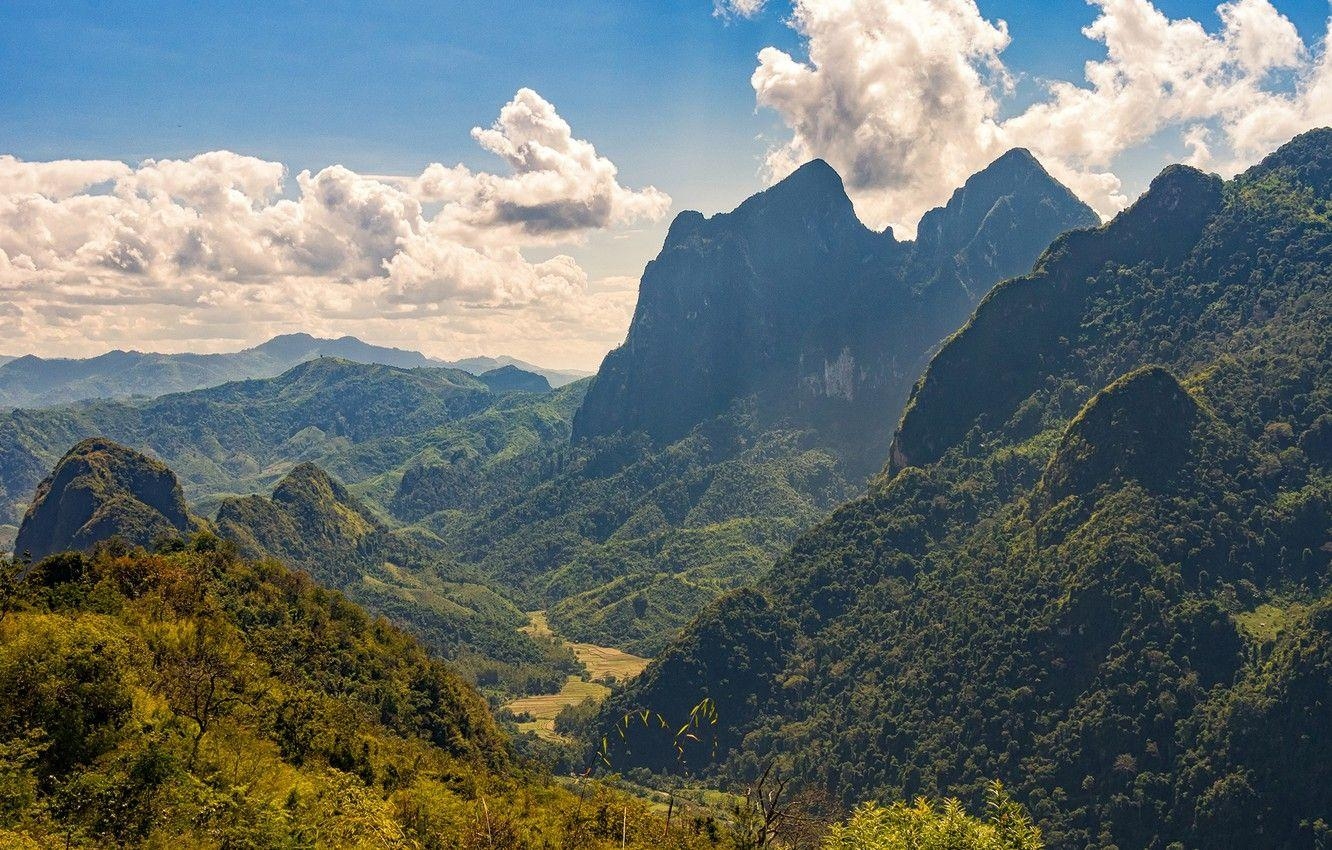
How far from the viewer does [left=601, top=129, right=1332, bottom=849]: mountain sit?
11300 cm

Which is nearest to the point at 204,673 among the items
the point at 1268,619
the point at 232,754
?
the point at 232,754

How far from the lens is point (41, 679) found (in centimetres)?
4072

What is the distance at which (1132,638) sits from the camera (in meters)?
132

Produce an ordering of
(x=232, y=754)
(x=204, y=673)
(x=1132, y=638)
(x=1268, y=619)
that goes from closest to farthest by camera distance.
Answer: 1. (x=232, y=754)
2. (x=204, y=673)
3. (x=1268, y=619)
4. (x=1132, y=638)

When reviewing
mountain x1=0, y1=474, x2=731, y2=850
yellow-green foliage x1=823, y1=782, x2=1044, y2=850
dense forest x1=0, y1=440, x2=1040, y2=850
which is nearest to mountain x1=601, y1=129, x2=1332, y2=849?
dense forest x1=0, y1=440, x2=1040, y2=850

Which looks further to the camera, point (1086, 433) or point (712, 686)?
point (712, 686)

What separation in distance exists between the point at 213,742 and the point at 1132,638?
130 meters

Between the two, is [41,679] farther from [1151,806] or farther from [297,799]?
[1151,806]

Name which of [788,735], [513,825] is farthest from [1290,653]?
[513,825]

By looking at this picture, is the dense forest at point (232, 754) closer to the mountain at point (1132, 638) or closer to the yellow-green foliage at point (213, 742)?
the yellow-green foliage at point (213, 742)

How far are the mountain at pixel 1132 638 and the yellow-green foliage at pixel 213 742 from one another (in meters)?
85.0

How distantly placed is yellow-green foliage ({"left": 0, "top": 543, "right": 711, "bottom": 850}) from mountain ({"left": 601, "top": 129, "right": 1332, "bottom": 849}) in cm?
8498

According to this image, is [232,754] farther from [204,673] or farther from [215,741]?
[204,673]

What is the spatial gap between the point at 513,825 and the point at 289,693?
30692 mm
